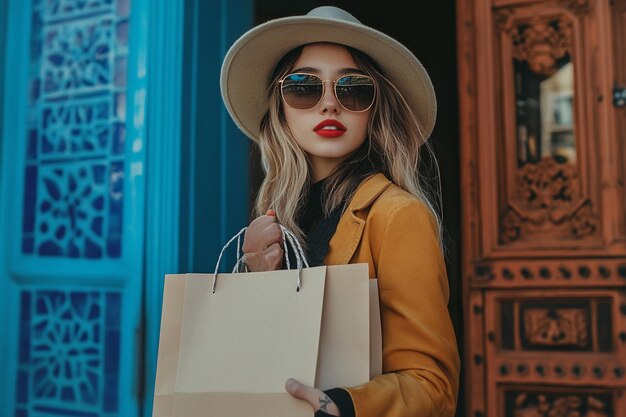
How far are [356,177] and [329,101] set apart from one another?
0.19m

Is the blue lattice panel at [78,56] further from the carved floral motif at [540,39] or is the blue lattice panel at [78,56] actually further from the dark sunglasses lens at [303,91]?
the carved floral motif at [540,39]

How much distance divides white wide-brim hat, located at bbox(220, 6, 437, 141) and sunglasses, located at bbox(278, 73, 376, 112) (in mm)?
93

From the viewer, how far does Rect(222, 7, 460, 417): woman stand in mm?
1262

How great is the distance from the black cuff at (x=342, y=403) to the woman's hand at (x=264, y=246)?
0.34 m

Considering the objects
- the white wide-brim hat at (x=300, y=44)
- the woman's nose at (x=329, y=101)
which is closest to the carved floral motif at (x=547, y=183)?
the white wide-brim hat at (x=300, y=44)

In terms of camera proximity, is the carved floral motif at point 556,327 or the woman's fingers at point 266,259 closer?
the woman's fingers at point 266,259

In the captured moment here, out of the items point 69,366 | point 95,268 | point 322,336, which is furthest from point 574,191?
point 69,366

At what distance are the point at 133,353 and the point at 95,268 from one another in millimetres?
382

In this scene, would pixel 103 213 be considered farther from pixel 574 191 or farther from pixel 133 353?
pixel 574 191

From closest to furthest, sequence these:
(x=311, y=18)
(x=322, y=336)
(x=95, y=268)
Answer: (x=322, y=336), (x=311, y=18), (x=95, y=268)

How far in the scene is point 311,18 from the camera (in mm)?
1491

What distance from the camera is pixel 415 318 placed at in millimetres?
1267

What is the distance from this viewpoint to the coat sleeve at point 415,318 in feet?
4.06

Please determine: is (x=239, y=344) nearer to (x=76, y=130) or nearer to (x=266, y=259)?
(x=266, y=259)
